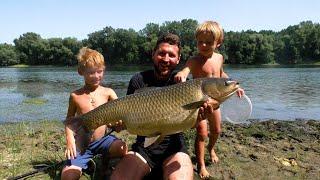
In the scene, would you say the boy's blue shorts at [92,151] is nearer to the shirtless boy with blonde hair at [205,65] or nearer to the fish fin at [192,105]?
the shirtless boy with blonde hair at [205,65]

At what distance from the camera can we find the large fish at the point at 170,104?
4.30m

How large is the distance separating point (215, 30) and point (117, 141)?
1.88 metres

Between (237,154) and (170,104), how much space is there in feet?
9.87

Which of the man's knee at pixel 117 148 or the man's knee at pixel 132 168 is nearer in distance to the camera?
the man's knee at pixel 132 168

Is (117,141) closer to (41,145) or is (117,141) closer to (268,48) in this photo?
(41,145)

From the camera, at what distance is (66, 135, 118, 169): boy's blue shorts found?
550cm

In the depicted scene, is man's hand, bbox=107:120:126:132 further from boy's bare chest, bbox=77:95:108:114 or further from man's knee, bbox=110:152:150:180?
boy's bare chest, bbox=77:95:108:114

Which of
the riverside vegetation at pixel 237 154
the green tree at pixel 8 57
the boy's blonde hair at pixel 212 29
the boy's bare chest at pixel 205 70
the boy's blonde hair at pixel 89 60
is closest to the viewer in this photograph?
the boy's blonde hair at pixel 89 60

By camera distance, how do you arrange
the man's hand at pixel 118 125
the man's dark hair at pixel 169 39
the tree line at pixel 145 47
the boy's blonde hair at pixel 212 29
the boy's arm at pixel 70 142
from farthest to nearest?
the tree line at pixel 145 47 → the boy's blonde hair at pixel 212 29 → the man's dark hair at pixel 169 39 → the boy's arm at pixel 70 142 → the man's hand at pixel 118 125

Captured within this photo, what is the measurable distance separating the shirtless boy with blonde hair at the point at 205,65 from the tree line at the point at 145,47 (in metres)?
81.3

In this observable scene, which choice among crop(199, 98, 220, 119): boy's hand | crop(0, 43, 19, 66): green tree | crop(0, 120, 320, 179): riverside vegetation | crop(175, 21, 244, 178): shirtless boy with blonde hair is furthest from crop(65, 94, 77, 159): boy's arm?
crop(0, 43, 19, 66): green tree

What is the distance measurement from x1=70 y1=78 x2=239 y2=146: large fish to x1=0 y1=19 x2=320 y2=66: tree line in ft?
273

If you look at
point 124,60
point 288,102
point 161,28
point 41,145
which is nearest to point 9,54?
point 124,60

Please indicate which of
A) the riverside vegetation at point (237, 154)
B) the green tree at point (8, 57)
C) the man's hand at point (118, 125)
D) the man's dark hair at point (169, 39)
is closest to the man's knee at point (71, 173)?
the riverside vegetation at point (237, 154)
